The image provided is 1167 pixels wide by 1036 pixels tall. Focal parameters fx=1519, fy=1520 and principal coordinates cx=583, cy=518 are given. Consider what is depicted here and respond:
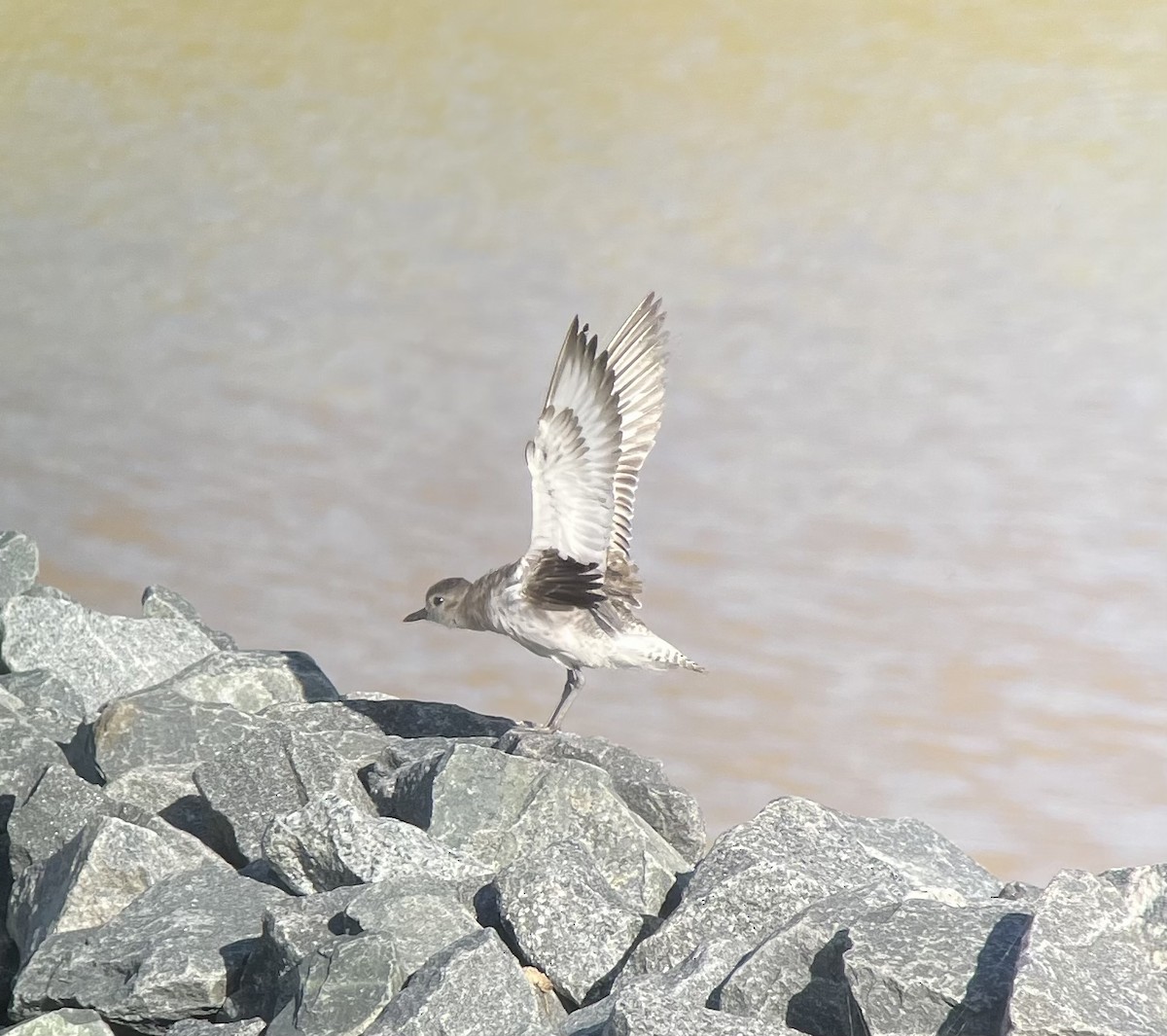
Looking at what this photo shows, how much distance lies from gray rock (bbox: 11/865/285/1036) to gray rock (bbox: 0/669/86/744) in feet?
6.74

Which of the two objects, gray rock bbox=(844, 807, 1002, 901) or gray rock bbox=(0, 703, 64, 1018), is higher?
gray rock bbox=(844, 807, 1002, 901)

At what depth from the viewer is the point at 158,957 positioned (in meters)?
3.63

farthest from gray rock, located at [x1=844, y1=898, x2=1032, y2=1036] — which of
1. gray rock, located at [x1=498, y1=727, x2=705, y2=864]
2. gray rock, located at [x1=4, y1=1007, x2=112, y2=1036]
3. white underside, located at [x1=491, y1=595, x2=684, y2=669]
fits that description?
white underside, located at [x1=491, y1=595, x2=684, y2=669]

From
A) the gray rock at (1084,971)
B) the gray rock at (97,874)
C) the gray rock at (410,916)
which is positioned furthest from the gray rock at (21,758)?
the gray rock at (1084,971)

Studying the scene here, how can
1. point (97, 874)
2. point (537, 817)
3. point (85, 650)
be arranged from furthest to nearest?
point (85, 650), point (537, 817), point (97, 874)

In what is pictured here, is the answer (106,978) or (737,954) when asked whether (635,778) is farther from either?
(106,978)

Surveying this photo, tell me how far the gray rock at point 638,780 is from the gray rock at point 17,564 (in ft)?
11.0

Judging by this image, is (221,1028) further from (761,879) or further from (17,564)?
(17,564)

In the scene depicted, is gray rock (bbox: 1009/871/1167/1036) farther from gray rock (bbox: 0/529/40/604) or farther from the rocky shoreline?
gray rock (bbox: 0/529/40/604)

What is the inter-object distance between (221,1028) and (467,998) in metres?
0.61

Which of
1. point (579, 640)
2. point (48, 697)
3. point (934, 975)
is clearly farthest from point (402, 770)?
point (48, 697)

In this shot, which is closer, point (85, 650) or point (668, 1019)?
point (668, 1019)

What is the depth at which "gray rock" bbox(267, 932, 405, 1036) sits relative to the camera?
3.18 m

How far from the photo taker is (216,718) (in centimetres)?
531
